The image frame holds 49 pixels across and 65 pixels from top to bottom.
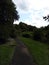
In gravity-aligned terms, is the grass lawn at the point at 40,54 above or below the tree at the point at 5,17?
below

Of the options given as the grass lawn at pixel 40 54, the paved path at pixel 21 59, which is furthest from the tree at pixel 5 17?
the paved path at pixel 21 59

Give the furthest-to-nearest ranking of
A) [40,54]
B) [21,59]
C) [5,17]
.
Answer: [5,17]
[40,54]
[21,59]

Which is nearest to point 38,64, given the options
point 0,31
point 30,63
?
point 30,63

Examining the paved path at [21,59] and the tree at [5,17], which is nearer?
the paved path at [21,59]

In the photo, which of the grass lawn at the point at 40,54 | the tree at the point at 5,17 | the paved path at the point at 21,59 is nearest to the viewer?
the paved path at the point at 21,59

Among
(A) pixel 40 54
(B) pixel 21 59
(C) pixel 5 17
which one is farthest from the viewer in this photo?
(C) pixel 5 17

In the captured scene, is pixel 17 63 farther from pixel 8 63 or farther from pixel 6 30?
pixel 6 30

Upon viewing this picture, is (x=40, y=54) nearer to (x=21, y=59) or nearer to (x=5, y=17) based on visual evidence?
(x=21, y=59)

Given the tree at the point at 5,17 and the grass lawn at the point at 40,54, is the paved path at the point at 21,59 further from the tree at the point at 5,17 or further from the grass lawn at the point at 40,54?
the tree at the point at 5,17

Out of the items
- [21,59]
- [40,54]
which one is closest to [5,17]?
[40,54]

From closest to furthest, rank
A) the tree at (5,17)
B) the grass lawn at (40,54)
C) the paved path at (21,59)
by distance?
the paved path at (21,59)
the grass lawn at (40,54)
the tree at (5,17)

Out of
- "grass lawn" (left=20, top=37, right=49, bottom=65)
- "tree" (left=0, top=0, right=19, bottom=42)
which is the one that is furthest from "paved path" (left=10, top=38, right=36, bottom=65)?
"tree" (left=0, top=0, right=19, bottom=42)

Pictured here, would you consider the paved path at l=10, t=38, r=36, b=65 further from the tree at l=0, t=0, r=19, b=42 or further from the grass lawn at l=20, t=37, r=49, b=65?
the tree at l=0, t=0, r=19, b=42

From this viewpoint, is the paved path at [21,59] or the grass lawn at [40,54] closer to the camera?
the paved path at [21,59]
